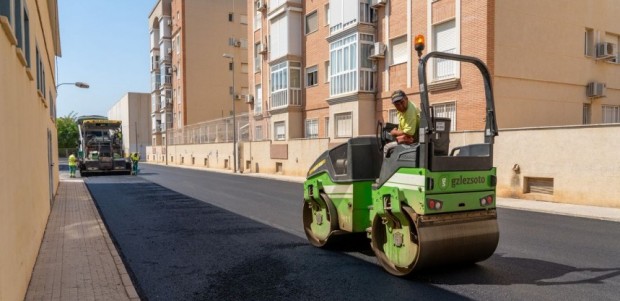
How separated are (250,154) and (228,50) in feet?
78.7

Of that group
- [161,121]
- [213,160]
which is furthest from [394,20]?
[161,121]

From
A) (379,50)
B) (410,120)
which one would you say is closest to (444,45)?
(379,50)

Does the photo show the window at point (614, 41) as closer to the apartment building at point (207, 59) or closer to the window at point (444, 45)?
the window at point (444, 45)

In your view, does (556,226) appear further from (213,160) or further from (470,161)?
(213,160)

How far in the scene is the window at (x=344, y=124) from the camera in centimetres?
2254

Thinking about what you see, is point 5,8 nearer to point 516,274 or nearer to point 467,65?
point 516,274

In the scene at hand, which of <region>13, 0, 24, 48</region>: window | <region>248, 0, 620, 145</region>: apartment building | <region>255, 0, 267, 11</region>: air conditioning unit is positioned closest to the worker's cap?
<region>13, 0, 24, 48</region>: window

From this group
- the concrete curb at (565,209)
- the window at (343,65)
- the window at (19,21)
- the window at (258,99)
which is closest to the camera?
the window at (19,21)

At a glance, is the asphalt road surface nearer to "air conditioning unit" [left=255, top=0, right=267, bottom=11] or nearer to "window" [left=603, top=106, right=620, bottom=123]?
"window" [left=603, top=106, right=620, bottom=123]

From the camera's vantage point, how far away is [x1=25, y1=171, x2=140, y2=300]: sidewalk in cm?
513

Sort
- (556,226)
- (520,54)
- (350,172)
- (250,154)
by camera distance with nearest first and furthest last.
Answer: (350,172)
(556,226)
(520,54)
(250,154)

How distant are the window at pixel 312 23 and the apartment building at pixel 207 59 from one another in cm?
2296

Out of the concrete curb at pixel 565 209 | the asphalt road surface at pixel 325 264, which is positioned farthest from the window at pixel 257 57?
the asphalt road surface at pixel 325 264

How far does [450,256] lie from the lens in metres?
5.49
